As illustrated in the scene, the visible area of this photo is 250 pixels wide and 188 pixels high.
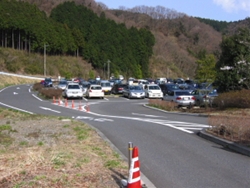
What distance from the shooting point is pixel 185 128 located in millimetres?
16797

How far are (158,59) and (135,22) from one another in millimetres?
45506

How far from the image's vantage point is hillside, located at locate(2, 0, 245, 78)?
13162cm

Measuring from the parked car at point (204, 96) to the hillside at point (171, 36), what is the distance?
295ft

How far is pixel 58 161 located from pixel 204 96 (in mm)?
20899

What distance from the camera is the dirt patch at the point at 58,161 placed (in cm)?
743

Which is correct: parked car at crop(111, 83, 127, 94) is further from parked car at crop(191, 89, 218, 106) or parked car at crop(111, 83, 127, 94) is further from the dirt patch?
the dirt patch

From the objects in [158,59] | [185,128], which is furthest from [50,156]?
[158,59]

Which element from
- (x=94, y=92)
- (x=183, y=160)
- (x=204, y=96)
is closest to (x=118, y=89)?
(x=94, y=92)

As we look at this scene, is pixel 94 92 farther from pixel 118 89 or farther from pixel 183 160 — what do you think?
pixel 183 160

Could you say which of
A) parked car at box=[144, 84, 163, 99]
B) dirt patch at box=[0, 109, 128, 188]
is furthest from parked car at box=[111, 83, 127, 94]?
dirt patch at box=[0, 109, 128, 188]

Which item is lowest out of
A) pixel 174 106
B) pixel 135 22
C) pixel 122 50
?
pixel 174 106

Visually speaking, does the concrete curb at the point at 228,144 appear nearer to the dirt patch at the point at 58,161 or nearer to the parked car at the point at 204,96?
the dirt patch at the point at 58,161

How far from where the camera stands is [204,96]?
28422mm

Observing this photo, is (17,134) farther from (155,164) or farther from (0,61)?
(0,61)
